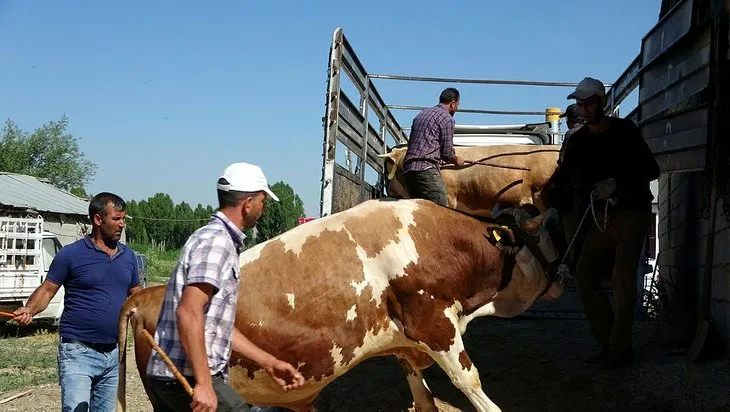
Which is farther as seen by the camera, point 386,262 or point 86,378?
point 386,262

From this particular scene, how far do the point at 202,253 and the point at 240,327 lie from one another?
174 cm

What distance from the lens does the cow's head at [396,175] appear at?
770 cm

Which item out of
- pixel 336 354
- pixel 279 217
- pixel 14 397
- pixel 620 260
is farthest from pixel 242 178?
pixel 279 217

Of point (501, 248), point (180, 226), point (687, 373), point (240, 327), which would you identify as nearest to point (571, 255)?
point (501, 248)

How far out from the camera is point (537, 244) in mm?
6148

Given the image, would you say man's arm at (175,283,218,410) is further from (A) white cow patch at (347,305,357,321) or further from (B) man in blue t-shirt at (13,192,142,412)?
(B) man in blue t-shirt at (13,192,142,412)

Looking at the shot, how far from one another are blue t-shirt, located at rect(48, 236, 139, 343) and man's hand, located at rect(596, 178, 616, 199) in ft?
11.8

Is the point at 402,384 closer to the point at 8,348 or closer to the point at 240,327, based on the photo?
the point at 240,327

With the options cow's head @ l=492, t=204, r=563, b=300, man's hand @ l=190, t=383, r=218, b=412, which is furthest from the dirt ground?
man's hand @ l=190, t=383, r=218, b=412

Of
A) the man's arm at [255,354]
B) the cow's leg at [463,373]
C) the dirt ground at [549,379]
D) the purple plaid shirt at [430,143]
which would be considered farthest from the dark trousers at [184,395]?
the purple plaid shirt at [430,143]

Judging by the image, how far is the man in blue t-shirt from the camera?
5.48 meters

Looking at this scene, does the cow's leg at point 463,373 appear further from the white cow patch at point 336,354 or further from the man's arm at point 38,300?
the man's arm at point 38,300

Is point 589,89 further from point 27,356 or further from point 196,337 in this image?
point 27,356

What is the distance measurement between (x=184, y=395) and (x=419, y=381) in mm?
2966
